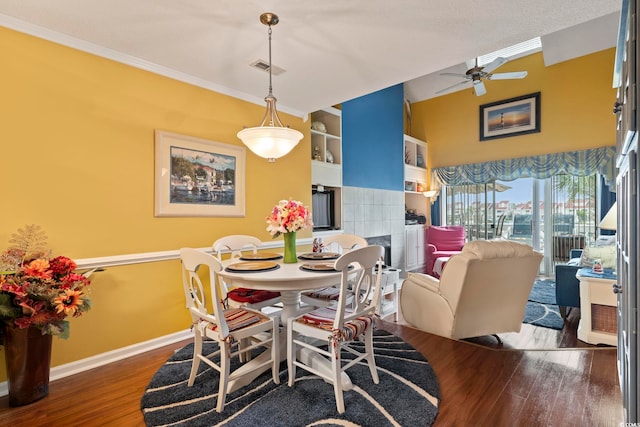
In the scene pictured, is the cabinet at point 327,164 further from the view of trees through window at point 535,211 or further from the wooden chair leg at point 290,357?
the view of trees through window at point 535,211

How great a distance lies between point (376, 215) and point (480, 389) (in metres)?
3.76

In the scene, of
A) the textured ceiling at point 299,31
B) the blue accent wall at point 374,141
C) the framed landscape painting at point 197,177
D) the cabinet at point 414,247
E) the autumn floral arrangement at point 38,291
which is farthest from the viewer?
the cabinet at point 414,247

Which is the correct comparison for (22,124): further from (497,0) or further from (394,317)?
(394,317)

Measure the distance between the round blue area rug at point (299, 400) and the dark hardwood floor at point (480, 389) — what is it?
3.8 inches

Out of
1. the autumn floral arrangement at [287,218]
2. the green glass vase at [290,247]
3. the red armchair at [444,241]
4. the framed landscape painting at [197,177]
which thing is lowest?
the red armchair at [444,241]

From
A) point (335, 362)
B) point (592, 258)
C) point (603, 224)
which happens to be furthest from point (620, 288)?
point (592, 258)

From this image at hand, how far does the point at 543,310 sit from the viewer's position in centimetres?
400

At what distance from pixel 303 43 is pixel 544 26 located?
1779 mm

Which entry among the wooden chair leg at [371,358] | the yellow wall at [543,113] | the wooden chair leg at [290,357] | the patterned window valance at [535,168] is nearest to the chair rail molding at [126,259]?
the wooden chair leg at [290,357]

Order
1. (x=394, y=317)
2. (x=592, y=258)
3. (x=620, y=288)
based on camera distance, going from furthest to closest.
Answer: (x=394, y=317), (x=592, y=258), (x=620, y=288)

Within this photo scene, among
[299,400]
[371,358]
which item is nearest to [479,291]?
[371,358]

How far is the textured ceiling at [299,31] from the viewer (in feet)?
6.67

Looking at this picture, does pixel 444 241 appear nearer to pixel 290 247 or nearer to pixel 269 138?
pixel 290 247

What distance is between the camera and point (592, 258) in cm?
333
